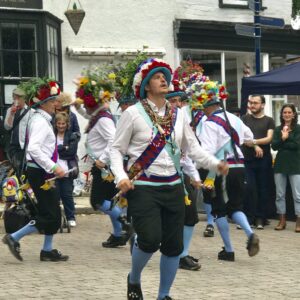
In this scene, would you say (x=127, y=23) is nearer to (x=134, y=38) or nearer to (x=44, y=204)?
(x=134, y=38)

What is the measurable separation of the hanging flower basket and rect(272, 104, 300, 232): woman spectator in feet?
19.6

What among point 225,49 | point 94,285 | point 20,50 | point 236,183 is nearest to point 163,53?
point 225,49

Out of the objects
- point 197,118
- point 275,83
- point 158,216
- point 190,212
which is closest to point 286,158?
point 275,83

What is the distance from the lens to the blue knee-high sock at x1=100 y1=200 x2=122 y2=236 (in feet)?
37.2

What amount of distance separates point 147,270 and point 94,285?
0.99 meters

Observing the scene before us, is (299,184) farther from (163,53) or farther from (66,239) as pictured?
(163,53)

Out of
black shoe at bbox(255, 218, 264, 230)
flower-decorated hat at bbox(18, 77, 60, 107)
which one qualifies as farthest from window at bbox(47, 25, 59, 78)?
flower-decorated hat at bbox(18, 77, 60, 107)

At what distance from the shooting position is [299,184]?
13758mm

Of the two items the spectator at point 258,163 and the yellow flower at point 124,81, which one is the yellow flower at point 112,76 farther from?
the spectator at point 258,163

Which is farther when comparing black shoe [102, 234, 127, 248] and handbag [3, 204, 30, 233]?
black shoe [102, 234, 127, 248]

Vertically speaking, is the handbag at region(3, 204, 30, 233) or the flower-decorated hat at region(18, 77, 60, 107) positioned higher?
the flower-decorated hat at region(18, 77, 60, 107)

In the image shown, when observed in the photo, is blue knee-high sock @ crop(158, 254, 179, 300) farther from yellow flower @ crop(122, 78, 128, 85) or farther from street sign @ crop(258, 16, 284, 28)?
street sign @ crop(258, 16, 284, 28)

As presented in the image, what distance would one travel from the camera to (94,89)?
1117cm

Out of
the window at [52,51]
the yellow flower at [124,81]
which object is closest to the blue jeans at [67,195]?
the yellow flower at [124,81]
